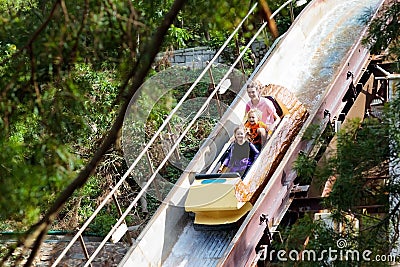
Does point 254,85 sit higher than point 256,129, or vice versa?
point 254,85

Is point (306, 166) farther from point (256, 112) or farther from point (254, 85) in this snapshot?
point (254, 85)

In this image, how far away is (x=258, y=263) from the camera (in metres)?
4.93

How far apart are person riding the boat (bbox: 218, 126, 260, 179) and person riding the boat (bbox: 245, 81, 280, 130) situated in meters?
0.31

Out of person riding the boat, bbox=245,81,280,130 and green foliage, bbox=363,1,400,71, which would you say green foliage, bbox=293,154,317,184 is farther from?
person riding the boat, bbox=245,81,280,130

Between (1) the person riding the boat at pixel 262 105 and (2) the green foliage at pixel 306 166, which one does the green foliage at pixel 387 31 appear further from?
(1) the person riding the boat at pixel 262 105

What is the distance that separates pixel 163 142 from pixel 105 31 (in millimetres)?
6252

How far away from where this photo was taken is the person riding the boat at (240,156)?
18.0 feet

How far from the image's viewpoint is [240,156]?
5.53 metres

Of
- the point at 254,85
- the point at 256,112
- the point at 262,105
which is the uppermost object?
the point at 254,85

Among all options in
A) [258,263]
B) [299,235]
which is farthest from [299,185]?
[299,235]

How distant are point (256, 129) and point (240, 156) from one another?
298mm

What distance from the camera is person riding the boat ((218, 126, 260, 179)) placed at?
216 inches

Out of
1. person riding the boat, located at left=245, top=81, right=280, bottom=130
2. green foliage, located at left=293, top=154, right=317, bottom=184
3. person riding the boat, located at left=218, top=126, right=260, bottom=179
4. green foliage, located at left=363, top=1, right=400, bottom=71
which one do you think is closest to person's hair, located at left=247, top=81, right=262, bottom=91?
person riding the boat, located at left=245, top=81, right=280, bottom=130

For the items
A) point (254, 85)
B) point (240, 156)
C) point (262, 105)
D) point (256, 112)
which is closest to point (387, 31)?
point (240, 156)
